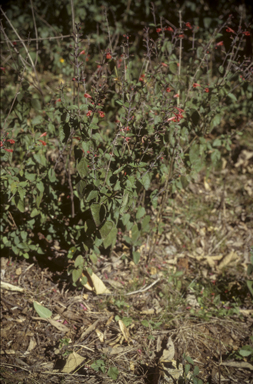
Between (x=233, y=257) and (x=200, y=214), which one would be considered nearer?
(x=233, y=257)

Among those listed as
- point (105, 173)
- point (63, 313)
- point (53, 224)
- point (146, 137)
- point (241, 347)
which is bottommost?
point (241, 347)

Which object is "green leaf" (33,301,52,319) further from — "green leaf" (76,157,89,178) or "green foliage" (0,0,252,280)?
"green leaf" (76,157,89,178)

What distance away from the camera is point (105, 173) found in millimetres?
1909

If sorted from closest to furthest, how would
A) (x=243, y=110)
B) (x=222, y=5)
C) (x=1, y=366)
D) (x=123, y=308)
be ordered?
(x=1, y=366)
(x=123, y=308)
(x=243, y=110)
(x=222, y=5)

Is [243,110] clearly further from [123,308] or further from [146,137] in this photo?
[123,308]

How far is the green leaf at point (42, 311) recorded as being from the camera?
2217 millimetres

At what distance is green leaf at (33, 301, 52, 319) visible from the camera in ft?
7.27

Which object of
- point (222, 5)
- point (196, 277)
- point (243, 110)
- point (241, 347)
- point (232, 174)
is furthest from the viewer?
point (222, 5)

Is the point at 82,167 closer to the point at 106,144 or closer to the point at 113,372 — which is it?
the point at 106,144

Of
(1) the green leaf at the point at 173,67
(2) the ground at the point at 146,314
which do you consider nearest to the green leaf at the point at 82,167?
(1) the green leaf at the point at 173,67

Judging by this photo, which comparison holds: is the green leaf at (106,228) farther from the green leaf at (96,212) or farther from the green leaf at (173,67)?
the green leaf at (173,67)

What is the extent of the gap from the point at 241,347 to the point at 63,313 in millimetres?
1404

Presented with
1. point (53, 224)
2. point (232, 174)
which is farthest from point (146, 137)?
point (232, 174)

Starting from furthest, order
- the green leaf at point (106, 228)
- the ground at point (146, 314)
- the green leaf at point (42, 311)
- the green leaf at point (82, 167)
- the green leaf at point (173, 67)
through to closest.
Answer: the green leaf at point (42, 311) → the green leaf at point (173, 67) → the ground at point (146, 314) → the green leaf at point (106, 228) → the green leaf at point (82, 167)
